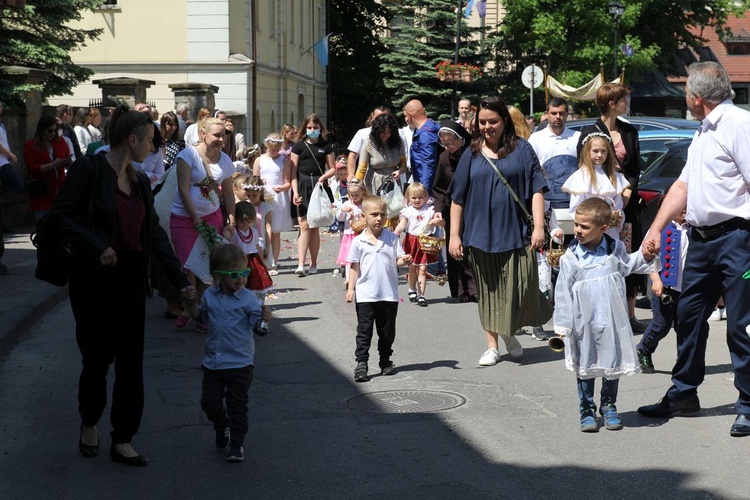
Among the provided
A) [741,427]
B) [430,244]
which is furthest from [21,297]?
[741,427]

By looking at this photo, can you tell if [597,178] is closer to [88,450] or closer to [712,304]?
[712,304]

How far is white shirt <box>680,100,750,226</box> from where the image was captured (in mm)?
7098

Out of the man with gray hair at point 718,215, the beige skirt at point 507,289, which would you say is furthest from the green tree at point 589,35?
the man with gray hair at point 718,215

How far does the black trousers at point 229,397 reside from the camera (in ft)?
21.7

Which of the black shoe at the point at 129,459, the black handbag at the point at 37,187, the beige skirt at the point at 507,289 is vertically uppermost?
the black handbag at the point at 37,187

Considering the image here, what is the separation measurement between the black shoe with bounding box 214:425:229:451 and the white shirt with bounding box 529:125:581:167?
5.39m

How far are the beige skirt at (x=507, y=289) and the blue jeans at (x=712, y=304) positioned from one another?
2.00m

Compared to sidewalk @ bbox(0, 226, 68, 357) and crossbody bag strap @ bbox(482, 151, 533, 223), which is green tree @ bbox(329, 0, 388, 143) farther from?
crossbody bag strap @ bbox(482, 151, 533, 223)

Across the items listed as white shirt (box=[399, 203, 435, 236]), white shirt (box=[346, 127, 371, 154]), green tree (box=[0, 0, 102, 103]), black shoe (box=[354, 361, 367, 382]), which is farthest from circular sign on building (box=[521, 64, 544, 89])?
black shoe (box=[354, 361, 367, 382])

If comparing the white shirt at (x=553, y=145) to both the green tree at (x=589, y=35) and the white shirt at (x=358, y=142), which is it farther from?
the green tree at (x=589, y=35)

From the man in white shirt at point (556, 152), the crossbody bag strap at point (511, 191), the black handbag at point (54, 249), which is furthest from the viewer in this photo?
the man in white shirt at point (556, 152)

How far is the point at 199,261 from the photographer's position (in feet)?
35.6

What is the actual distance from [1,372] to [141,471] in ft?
10.4

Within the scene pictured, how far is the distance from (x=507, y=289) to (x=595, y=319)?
2137 millimetres
